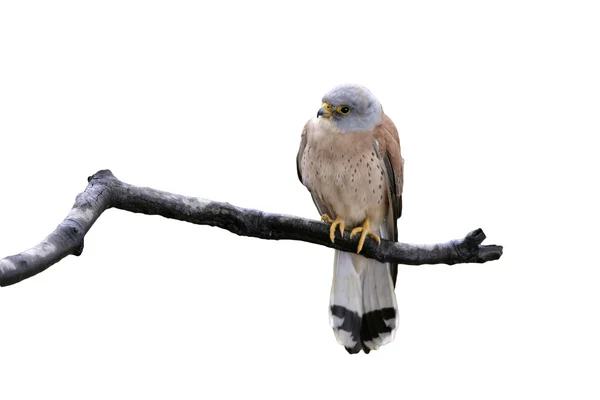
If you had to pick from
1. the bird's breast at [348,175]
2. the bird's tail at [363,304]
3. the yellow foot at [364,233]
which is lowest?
the bird's tail at [363,304]

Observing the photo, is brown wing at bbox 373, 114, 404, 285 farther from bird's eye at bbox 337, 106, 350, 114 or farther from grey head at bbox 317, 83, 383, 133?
bird's eye at bbox 337, 106, 350, 114

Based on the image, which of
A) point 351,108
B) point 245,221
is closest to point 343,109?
point 351,108

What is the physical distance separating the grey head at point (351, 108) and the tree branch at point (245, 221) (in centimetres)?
49

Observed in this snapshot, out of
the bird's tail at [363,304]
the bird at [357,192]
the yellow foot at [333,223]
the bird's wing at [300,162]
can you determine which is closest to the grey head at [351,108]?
the bird at [357,192]

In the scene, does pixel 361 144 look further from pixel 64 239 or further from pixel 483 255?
pixel 64 239

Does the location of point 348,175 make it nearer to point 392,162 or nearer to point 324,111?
point 392,162

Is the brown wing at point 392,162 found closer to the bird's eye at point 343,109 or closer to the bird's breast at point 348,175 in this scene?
the bird's breast at point 348,175

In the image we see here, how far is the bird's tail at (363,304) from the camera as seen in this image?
4.41 meters

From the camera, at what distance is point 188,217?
13.2ft

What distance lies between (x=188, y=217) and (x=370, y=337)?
1.11 metres

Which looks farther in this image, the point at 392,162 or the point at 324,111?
the point at 392,162

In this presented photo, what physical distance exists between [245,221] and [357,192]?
1.73ft

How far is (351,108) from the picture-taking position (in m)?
3.95

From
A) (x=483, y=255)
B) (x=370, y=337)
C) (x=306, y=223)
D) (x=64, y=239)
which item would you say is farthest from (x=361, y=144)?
(x=64, y=239)
